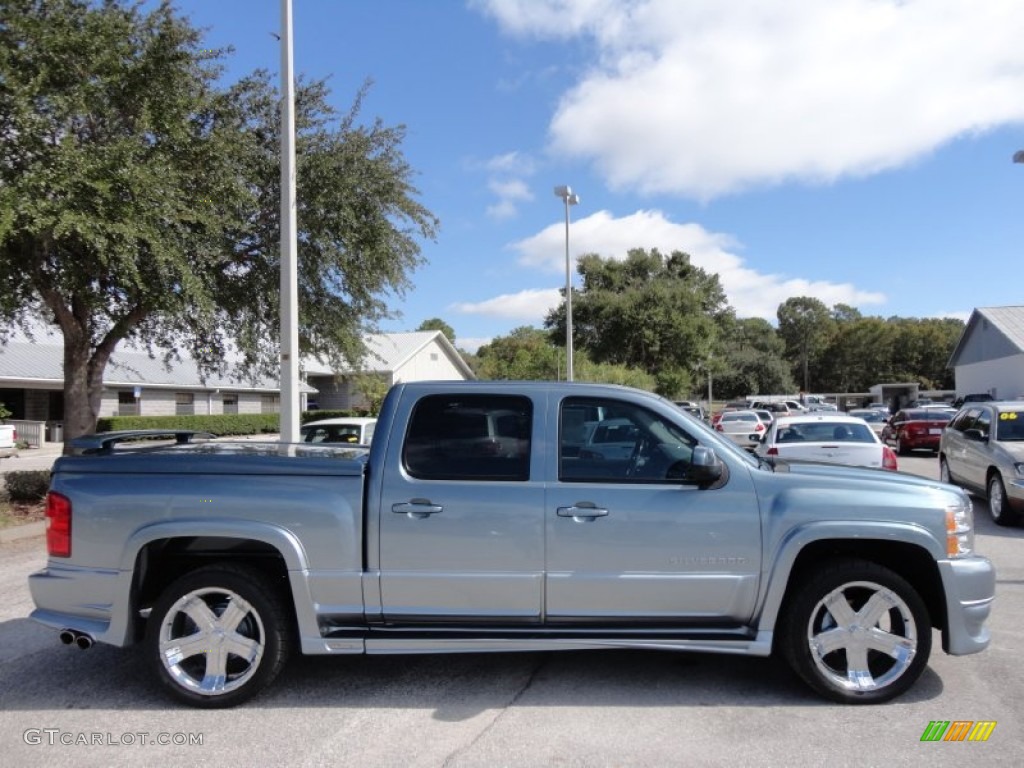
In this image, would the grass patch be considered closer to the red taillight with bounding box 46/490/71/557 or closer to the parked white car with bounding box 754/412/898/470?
the red taillight with bounding box 46/490/71/557

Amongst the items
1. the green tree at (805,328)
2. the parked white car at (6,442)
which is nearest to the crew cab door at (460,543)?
the parked white car at (6,442)

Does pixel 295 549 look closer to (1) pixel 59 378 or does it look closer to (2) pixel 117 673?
(2) pixel 117 673

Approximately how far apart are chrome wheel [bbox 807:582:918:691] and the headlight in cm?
44

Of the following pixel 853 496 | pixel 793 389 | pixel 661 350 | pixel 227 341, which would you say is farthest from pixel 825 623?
pixel 793 389

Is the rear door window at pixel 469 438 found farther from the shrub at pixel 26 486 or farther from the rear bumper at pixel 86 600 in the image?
the shrub at pixel 26 486

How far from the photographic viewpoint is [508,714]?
4156mm

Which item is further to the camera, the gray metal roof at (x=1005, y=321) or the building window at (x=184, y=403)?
the gray metal roof at (x=1005, y=321)

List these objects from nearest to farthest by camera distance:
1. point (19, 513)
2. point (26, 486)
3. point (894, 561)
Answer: point (894, 561) < point (19, 513) < point (26, 486)

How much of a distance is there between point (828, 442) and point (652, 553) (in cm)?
704

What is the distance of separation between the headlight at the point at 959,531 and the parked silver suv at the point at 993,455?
21.2 ft

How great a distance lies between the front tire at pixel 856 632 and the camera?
4250mm

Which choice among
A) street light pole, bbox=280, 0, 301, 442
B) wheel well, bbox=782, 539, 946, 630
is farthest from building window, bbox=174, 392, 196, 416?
wheel well, bbox=782, 539, 946, 630

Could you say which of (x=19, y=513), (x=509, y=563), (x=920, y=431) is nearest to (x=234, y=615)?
(x=509, y=563)

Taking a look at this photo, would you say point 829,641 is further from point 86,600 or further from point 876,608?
point 86,600
